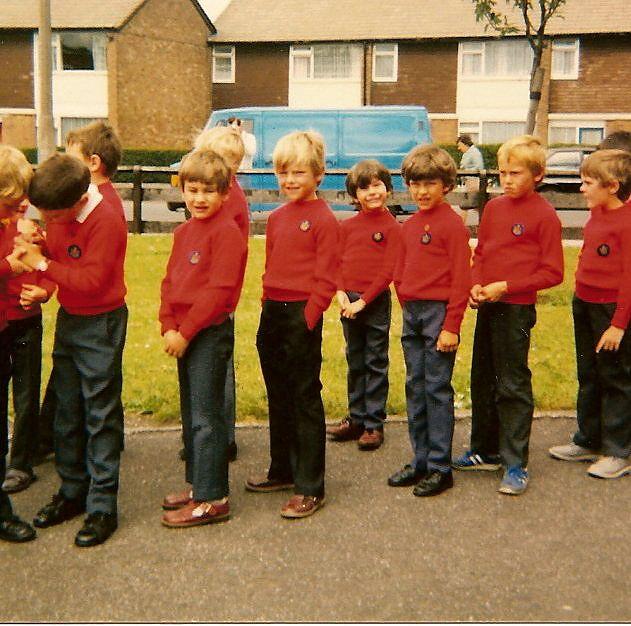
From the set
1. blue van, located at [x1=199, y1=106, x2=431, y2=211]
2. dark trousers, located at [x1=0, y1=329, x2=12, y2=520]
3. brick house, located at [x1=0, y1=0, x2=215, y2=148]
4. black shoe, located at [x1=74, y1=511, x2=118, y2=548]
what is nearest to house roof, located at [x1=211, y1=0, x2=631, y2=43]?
brick house, located at [x1=0, y1=0, x2=215, y2=148]

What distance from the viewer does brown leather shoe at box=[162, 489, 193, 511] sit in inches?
180

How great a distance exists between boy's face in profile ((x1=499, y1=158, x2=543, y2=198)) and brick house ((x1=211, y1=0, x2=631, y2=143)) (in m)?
32.7

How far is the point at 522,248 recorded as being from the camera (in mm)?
4844

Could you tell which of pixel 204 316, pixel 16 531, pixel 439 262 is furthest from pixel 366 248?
pixel 16 531

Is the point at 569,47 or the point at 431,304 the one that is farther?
the point at 569,47

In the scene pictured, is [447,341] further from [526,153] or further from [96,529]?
[96,529]

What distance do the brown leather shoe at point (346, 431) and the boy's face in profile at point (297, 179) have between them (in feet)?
5.61

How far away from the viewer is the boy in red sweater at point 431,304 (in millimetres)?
4734

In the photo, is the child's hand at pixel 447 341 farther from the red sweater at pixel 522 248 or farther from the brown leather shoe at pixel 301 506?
the brown leather shoe at pixel 301 506

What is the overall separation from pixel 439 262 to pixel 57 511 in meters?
2.27

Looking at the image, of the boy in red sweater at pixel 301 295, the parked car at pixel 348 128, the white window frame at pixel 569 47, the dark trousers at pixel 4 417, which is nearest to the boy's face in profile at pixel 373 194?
the boy in red sweater at pixel 301 295

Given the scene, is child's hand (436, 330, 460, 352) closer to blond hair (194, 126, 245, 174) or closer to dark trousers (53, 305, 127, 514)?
blond hair (194, 126, 245, 174)

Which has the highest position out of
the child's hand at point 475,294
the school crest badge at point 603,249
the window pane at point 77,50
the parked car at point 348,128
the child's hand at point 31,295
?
the window pane at point 77,50

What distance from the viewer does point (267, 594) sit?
11.9ft
